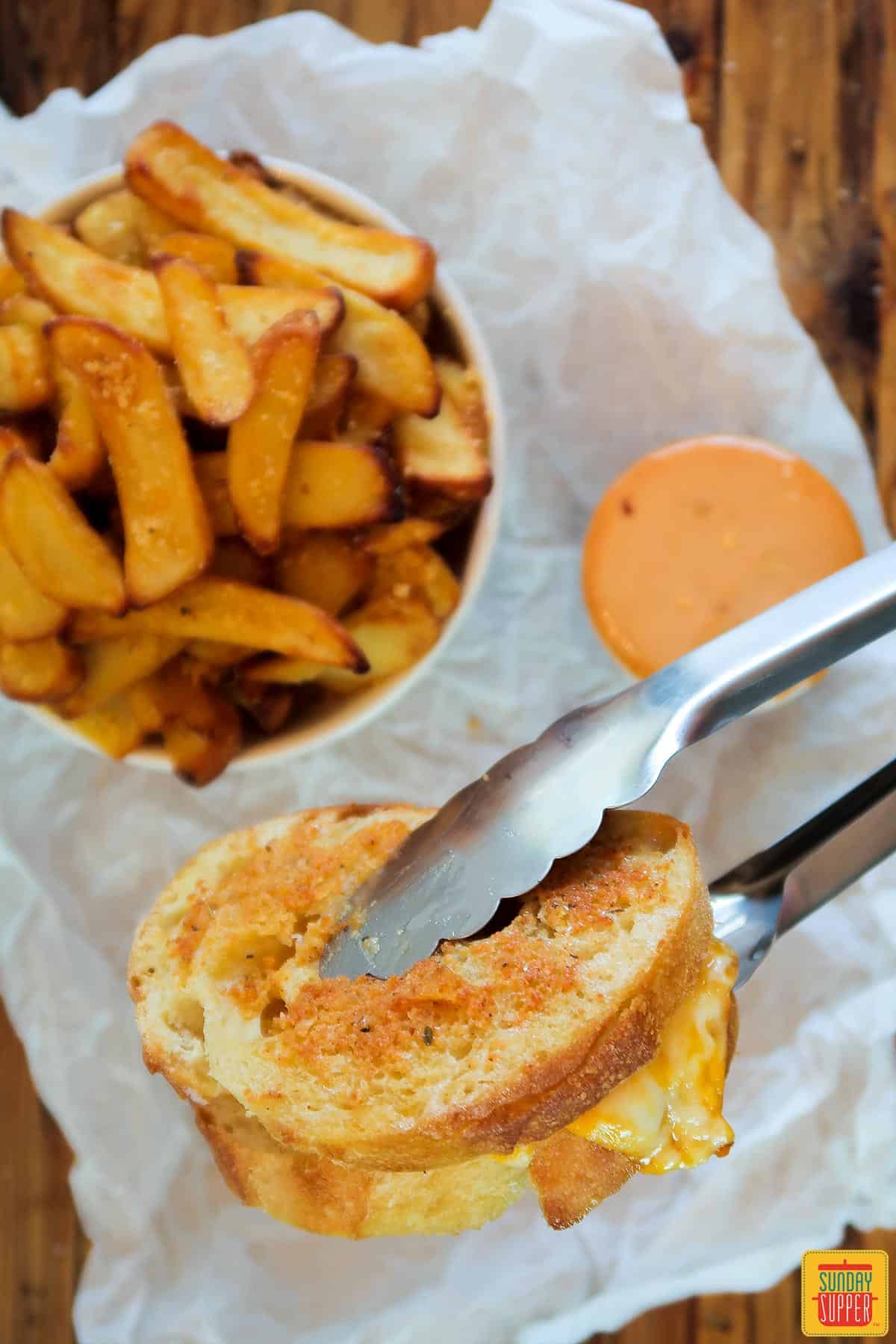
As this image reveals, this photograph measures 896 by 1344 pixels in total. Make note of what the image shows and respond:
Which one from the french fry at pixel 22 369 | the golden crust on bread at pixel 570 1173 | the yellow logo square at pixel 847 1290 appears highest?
the french fry at pixel 22 369

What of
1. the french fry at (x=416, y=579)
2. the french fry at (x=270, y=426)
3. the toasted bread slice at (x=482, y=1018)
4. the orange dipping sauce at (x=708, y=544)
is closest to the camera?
the toasted bread slice at (x=482, y=1018)

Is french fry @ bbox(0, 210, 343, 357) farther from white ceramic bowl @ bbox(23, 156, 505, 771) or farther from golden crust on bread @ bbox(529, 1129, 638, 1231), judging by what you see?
golden crust on bread @ bbox(529, 1129, 638, 1231)

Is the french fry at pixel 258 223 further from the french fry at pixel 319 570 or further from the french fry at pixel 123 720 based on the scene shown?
the french fry at pixel 123 720

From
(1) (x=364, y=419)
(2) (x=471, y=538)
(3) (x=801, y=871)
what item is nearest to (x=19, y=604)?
(1) (x=364, y=419)

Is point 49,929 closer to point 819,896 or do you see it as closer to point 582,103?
point 819,896

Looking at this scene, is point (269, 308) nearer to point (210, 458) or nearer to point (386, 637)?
point (210, 458)

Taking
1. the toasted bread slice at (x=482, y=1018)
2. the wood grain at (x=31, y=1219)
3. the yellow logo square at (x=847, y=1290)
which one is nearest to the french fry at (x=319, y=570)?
the toasted bread slice at (x=482, y=1018)
